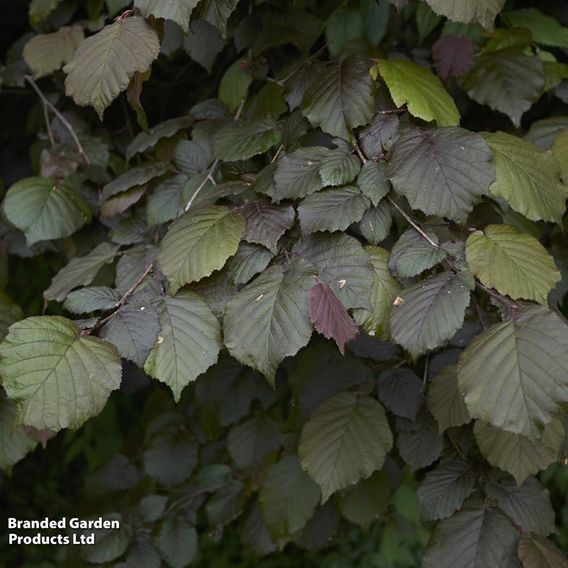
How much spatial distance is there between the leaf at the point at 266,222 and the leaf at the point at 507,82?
595 millimetres

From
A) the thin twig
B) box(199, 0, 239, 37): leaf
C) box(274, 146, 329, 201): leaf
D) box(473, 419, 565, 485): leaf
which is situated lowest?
box(473, 419, 565, 485): leaf

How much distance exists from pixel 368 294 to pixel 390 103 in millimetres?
413

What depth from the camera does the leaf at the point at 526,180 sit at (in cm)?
126

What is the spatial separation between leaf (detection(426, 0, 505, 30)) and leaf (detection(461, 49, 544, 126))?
390 millimetres

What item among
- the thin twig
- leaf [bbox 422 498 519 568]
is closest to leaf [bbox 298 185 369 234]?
leaf [bbox 422 498 519 568]

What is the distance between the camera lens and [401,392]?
1.54m

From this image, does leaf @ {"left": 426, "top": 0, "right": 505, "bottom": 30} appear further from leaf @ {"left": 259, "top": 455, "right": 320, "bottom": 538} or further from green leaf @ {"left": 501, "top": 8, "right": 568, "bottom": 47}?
leaf @ {"left": 259, "top": 455, "right": 320, "bottom": 538}

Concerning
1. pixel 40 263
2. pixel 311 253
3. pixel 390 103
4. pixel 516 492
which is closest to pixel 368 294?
pixel 311 253

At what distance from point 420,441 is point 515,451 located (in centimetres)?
A: 24

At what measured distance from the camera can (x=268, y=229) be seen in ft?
4.06

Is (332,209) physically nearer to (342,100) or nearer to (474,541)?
(342,100)

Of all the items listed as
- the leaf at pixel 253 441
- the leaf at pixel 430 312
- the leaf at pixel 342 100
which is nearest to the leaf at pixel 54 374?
the leaf at pixel 430 312

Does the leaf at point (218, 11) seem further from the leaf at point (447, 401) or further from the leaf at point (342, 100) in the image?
the leaf at point (447, 401)

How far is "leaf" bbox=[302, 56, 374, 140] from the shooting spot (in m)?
1.32
